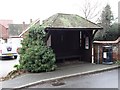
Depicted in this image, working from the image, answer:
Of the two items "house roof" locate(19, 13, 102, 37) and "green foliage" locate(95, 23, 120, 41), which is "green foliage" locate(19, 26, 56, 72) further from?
"green foliage" locate(95, 23, 120, 41)

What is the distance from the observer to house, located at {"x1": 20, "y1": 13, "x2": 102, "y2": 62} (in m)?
15.0

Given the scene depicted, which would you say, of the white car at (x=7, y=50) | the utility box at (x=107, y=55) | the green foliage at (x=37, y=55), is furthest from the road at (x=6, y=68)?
the utility box at (x=107, y=55)

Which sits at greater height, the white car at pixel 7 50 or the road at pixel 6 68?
the white car at pixel 7 50

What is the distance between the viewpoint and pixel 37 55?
1300cm

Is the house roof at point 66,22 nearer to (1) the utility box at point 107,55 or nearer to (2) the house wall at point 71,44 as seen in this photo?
(2) the house wall at point 71,44

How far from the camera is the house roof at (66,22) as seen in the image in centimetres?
1416

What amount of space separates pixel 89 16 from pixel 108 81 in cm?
2682

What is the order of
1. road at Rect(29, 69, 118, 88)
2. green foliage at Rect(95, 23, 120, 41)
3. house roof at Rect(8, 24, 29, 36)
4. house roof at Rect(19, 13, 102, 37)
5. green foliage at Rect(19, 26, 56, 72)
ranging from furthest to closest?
house roof at Rect(8, 24, 29, 36) → green foliage at Rect(95, 23, 120, 41) → house roof at Rect(19, 13, 102, 37) → green foliage at Rect(19, 26, 56, 72) → road at Rect(29, 69, 118, 88)

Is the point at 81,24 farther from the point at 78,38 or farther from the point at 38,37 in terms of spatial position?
the point at 38,37

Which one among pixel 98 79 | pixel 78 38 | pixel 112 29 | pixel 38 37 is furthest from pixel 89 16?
pixel 98 79

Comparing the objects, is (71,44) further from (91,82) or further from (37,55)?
(91,82)

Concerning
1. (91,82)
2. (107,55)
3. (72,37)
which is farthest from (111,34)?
(91,82)

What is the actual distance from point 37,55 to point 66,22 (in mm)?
Result: 3214

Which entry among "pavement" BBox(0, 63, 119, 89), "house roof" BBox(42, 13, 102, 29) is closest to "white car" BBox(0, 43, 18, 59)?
"house roof" BBox(42, 13, 102, 29)
